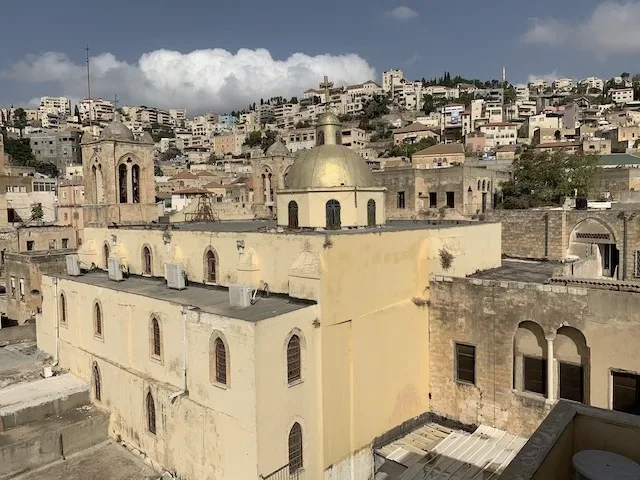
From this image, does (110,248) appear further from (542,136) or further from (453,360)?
(542,136)

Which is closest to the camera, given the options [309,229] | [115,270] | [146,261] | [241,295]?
[241,295]

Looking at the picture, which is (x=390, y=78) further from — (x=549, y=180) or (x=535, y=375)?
(x=535, y=375)

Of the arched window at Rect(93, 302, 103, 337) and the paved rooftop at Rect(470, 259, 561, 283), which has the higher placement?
the paved rooftop at Rect(470, 259, 561, 283)

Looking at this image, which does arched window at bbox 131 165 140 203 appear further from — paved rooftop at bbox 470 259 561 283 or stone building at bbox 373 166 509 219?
stone building at bbox 373 166 509 219

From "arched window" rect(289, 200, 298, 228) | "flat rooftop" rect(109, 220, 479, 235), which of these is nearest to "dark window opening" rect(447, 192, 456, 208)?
Result: "flat rooftop" rect(109, 220, 479, 235)

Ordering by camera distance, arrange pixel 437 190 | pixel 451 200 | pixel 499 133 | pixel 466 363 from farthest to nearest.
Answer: pixel 499 133
pixel 437 190
pixel 451 200
pixel 466 363

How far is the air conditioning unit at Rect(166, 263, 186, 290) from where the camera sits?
1677 centimetres

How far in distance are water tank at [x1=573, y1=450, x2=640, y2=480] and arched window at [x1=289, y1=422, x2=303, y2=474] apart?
8.84 m

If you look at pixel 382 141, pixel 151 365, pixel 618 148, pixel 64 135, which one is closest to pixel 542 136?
pixel 618 148

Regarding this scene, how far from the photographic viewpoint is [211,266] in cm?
1738

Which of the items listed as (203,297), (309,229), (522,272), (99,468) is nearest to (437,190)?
(522,272)

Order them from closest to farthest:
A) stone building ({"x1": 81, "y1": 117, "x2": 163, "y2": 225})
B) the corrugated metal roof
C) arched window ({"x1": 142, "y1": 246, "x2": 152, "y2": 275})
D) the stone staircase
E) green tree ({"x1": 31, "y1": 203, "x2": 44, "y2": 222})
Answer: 1. the corrugated metal roof
2. the stone staircase
3. arched window ({"x1": 142, "y1": 246, "x2": 152, "y2": 275})
4. stone building ({"x1": 81, "y1": 117, "x2": 163, "y2": 225})
5. green tree ({"x1": 31, "y1": 203, "x2": 44, "y2": 222})

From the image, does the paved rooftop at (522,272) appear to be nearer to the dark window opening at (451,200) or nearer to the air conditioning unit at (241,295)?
the air conditioning unit at (241,295)

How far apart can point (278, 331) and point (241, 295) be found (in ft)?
6.42
